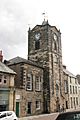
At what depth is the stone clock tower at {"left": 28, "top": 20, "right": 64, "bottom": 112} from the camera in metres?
43.4

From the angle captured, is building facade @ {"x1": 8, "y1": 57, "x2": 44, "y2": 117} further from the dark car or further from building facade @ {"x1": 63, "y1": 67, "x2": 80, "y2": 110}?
the dark car

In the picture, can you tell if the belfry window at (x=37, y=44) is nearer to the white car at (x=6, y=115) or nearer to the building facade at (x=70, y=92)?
the building facade at (x=70, y=92)

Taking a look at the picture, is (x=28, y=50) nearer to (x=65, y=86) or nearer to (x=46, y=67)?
(x=46, y=67)

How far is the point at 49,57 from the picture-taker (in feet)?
147

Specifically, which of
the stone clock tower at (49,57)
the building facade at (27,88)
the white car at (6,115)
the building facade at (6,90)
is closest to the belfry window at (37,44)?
the stone clock tower at (49,57)

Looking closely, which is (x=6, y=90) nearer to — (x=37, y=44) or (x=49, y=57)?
(x=49, y=57)

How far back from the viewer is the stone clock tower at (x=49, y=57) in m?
43.4

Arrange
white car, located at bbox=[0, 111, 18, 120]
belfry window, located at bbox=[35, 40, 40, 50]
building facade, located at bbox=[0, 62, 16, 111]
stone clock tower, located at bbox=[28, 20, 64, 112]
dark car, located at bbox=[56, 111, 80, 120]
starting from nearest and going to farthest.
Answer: dark car, located at bbox=[56, 111, 80, 120]
white car, located at bbox=[0, 111, 18, 120]
building facade, located at bbox=[0, 62, 16, 111]
stone clock tower, located at bbox=[28, 20, 64, 112]
belfry window, located at bbox=[35, 40, 40, 50]

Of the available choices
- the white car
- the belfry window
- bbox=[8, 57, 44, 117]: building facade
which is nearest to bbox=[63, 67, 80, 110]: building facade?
the belfry window

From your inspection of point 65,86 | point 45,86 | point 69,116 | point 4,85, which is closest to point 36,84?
point 45,86

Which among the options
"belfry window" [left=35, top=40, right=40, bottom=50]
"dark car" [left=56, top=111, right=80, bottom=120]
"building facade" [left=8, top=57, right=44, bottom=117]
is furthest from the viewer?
"belfry window" [left=35, top=40, right=40, bottom=50]

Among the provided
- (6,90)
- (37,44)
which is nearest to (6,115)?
(6,90)

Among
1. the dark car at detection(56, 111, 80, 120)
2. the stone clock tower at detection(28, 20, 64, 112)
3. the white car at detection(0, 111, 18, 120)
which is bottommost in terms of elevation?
the white car at detection(0, 111, 18, 120)

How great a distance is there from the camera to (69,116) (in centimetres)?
638
